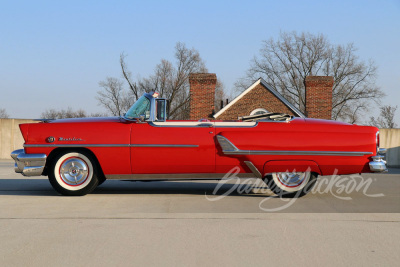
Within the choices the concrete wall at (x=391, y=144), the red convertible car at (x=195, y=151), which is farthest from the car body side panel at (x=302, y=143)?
Answer: the concrete wall at (x=391, y=144)

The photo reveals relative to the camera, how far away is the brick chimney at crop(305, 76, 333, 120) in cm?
3462

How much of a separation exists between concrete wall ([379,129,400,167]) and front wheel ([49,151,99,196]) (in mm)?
19708

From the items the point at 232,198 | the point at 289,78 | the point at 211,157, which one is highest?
the point at 289,78

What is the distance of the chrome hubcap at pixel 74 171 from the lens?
8.15 meters

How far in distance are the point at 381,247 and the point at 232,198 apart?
355cm

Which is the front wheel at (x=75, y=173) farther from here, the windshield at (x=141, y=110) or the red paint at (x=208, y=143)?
the windshield at (x=141, y=110)

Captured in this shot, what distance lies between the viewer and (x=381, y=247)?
4.79 meters

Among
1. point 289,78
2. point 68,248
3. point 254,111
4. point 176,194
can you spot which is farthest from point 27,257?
point 289,78

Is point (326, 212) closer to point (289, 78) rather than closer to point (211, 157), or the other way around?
point (211, 157)

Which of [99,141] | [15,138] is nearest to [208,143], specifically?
[99,141]

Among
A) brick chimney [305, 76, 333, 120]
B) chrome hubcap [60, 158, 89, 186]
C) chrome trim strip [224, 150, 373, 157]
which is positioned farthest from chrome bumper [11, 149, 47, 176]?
brick chimney [305, 76, 333, 120]

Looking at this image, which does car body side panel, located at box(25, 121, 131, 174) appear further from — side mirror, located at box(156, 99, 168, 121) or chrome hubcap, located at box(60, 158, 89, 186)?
side mirror, located at box(156, 99, 168, 121)

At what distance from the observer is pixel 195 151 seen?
7996 millimetres

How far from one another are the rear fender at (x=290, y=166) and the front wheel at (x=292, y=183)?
0.13m
